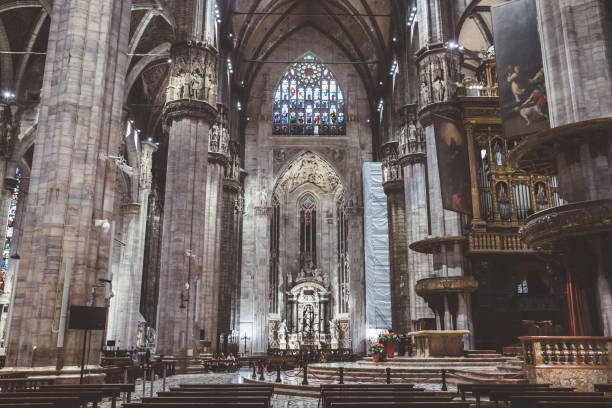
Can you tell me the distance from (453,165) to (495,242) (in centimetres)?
321

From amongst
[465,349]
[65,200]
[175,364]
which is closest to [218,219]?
[175,364]

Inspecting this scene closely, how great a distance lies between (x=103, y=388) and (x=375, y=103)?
3490 cm

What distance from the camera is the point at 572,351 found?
30.0ft

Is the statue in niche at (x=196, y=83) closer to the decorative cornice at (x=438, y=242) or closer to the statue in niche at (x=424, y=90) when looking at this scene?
the statue in niche at (x=424, y=90)

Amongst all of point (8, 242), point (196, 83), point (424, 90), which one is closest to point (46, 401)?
point (196, 83)

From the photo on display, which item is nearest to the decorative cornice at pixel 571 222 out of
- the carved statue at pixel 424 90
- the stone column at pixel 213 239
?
the carved statue at pixel 424 90

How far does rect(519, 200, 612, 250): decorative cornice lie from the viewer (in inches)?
375

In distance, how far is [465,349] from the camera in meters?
18.2

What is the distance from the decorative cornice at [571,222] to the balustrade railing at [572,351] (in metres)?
1.99

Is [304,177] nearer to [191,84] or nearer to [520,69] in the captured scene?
[191,84]

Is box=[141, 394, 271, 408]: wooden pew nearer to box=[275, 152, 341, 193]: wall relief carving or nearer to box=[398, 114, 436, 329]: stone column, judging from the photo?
box=[398, 114, 436, 329]: stone column

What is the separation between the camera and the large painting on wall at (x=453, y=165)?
62.2ft

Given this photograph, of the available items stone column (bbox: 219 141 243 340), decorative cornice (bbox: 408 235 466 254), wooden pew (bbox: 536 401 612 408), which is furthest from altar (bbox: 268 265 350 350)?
wooden pew (bbox: 536 401 612 408)

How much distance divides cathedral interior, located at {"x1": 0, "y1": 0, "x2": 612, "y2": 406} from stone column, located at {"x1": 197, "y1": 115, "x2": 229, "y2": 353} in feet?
0.42
